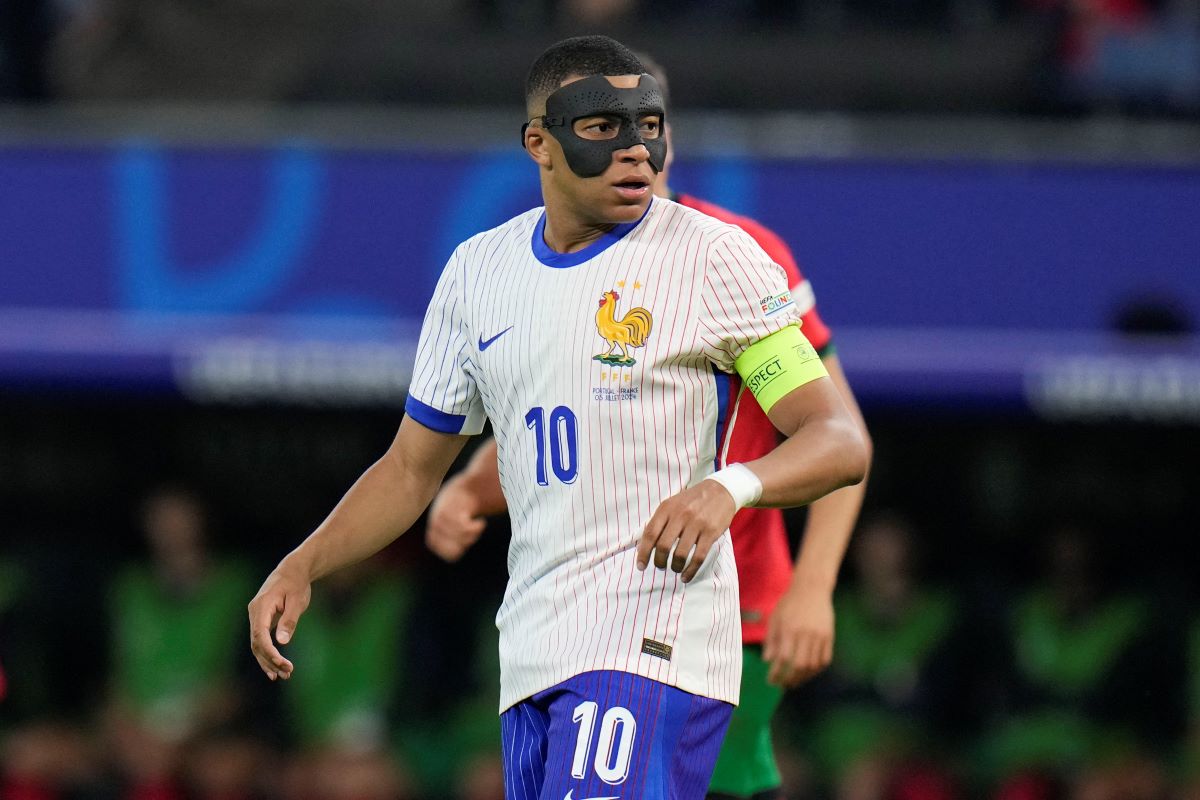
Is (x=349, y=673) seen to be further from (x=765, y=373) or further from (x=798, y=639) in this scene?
(x=765, y=373)

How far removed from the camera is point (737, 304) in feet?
10.9

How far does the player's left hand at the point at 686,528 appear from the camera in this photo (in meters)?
2.96

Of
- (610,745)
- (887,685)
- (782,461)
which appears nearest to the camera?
(782,461)

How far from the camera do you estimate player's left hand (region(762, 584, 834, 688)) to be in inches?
152

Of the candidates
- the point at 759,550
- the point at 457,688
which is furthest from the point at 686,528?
the point at 457,688

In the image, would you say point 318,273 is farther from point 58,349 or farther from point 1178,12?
point 1178,12

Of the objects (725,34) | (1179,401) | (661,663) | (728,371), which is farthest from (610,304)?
(725,34)

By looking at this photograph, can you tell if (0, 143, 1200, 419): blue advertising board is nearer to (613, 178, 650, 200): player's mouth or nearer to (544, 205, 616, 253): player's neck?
(544, 205, 616, 253): player's neck

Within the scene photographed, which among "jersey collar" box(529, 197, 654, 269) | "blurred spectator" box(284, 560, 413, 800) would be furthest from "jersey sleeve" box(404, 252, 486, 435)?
"blurred spectator" box(284, 560, 413, 800)

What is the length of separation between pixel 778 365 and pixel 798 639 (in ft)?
2.62

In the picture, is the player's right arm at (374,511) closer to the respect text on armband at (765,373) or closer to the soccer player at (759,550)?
the soccer player at (759,550)

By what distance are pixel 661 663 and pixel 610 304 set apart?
609 mm

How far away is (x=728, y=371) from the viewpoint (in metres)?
3.37

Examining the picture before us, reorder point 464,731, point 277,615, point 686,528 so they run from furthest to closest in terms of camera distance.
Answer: point 464,731 < point 277,615 < point 686,528
